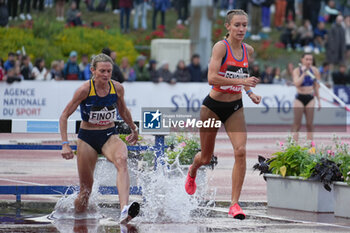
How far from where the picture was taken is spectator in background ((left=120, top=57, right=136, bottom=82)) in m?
24.5

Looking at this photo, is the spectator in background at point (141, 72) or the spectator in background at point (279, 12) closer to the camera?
the spectator in background at point (141, 72)

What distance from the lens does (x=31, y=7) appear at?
102ft

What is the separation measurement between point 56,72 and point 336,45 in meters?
12.1

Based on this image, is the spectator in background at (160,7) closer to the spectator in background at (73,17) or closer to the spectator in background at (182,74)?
the spectator in background at (73,17)

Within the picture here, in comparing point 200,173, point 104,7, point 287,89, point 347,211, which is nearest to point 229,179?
point 200,173

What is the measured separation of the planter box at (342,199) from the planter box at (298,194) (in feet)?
1.23

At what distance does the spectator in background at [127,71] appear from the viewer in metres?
24.5

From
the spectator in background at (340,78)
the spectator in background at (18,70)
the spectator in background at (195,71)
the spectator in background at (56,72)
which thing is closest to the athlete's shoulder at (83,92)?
the spectator in background at (18,70)

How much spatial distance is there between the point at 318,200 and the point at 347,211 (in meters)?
0.59

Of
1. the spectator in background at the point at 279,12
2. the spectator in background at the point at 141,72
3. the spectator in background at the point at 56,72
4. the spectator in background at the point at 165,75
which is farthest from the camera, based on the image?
the spectator in background at the point at 279,12

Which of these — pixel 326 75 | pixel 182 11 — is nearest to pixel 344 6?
pixel 182 11

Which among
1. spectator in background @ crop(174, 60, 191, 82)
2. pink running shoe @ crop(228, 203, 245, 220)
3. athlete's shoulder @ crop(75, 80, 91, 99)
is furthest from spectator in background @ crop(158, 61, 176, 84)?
pink running shoe @ crop(228, 203, 245, 220)

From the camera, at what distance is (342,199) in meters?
10.4

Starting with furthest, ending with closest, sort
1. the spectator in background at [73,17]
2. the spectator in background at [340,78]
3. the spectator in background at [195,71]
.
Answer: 1. the spectator in background at [73,17]
2. the spectator in background at [340,78]
3. the spectator in background at [195,71]
